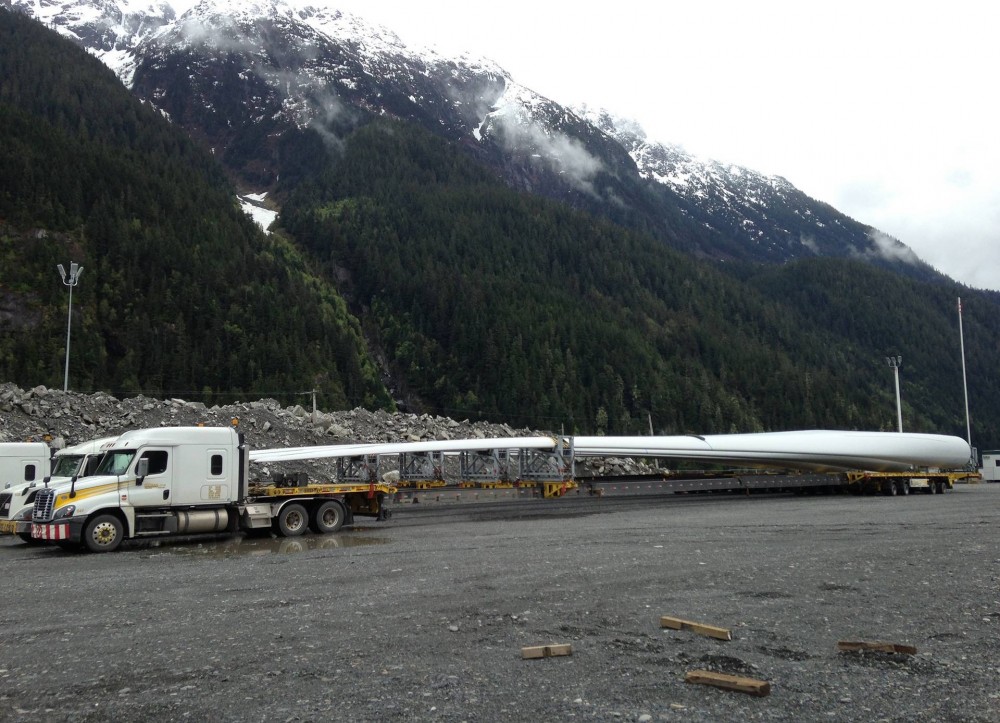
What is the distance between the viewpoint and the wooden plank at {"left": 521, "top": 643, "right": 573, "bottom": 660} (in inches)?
312

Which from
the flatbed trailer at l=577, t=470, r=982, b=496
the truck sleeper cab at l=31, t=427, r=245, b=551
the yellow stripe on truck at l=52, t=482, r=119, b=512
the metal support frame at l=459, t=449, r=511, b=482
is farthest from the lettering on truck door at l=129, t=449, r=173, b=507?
the flatbed trailer at l=577, t=470, r=982, b=496

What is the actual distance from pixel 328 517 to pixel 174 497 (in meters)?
4.45

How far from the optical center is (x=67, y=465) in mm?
20359

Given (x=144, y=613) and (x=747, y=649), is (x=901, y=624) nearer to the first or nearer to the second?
(x=747, y=649)

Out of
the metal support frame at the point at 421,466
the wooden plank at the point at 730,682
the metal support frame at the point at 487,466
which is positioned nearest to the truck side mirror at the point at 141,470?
the wooden plank at the point at 730,682

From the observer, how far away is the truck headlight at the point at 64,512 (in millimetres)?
18312

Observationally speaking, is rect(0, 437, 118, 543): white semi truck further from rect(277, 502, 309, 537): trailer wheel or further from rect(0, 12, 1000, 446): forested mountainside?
rect(0, 12, 1000, 446): forested mountainside

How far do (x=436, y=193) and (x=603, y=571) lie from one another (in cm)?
15352

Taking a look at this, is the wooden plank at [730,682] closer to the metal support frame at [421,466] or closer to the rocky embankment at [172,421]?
the metal support frame at [421,466]

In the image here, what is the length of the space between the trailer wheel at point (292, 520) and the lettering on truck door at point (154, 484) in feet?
10.2

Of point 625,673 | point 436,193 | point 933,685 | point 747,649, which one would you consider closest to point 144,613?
point 625,673

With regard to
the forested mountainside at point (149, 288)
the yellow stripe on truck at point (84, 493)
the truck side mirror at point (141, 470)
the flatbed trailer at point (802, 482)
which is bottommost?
the flatbed trailer at point (802, 482)

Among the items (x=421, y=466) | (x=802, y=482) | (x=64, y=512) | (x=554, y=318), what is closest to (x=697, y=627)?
(x=64, y=512)

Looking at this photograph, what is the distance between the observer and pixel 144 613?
10.8 m
